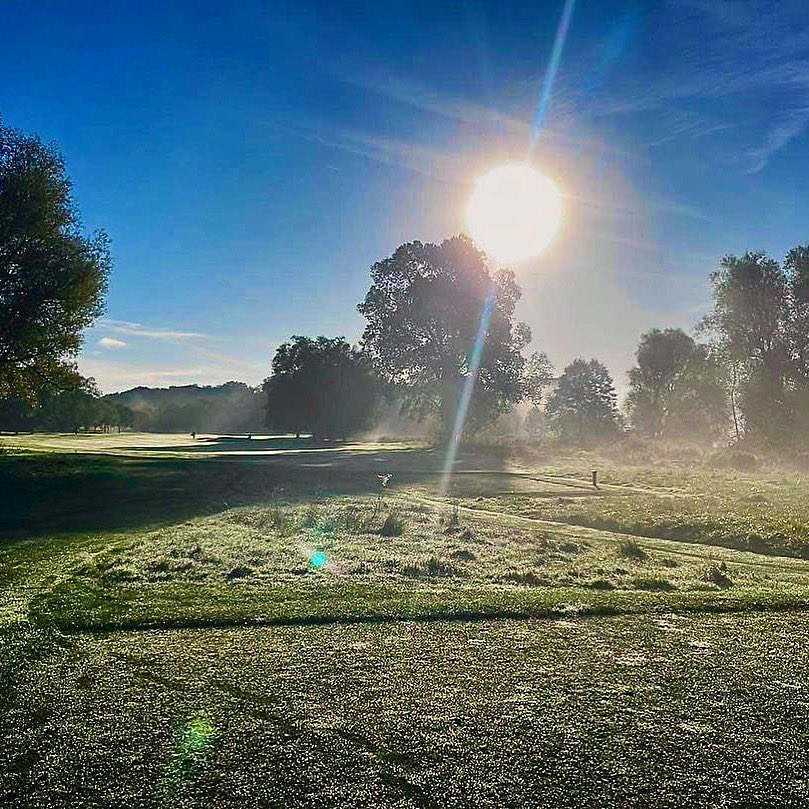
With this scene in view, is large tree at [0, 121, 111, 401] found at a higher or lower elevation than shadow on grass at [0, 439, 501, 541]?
higher

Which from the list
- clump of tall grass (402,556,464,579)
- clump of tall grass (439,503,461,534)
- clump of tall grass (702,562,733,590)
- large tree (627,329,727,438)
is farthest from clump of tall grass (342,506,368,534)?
large tree (627,329,727,438)

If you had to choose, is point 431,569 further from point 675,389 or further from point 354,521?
point 675,389

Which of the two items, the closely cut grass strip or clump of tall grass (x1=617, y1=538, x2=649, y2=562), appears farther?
clump of tall grass (x1=617, y1=538, x2=649, y2=562)

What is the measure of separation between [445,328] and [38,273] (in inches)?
1315

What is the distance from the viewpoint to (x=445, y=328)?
178 ft

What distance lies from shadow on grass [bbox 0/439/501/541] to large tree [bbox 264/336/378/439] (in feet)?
107

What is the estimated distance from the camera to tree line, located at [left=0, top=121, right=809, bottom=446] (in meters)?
26.8

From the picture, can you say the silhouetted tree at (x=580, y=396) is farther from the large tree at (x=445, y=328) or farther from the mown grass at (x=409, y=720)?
the mown grass at (x=409, y=720)

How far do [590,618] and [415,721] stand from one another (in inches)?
143

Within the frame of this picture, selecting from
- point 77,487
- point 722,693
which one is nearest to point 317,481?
point 77,487

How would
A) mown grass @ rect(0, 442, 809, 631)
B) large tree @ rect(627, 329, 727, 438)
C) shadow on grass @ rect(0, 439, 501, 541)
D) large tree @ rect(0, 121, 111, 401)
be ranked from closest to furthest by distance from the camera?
mown grass @ rect(0, 442, 809, 631) < shadow on grass @ rect(0, 439, 501, 541) < large tree @ rect(0, 121, 111, 401) < large tree @ rect(627, 329, 727, 438)

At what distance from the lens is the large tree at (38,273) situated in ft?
86.1

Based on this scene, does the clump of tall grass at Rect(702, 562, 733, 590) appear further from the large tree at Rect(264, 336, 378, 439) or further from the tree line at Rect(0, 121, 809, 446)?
the large tree at Rect(264, 336, 378, 439)

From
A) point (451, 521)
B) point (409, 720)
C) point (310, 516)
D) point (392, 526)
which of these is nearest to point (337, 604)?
point (409, 720)
